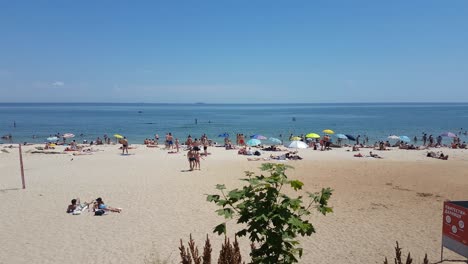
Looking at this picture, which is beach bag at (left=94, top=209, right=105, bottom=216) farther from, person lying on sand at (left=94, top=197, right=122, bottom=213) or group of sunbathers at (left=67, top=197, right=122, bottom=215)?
person lying on sand at (left=94, top=197, right=122, bottom=213)

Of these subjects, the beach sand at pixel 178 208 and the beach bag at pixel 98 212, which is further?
the beach bag at pixel 98 212

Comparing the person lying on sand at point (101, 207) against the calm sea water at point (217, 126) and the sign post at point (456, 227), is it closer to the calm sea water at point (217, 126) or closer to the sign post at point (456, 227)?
the sign post at point (456, 227)

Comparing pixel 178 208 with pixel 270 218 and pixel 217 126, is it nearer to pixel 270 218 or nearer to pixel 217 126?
pixel 270 218

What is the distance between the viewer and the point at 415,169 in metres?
21.3

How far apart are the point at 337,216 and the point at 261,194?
370 inches

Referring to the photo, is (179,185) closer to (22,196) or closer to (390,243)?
(22,196)

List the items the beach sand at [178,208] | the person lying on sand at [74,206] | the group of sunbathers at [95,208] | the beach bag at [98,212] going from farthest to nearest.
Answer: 1. the person lying on sand at [74,206]
2. the group of sunbathers at [95,208]
3. the beach bag at [98,212]
4. the beach sand at [178,208]

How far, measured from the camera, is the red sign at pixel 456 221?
24.7 ft

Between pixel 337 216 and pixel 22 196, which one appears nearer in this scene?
pixel 337 216

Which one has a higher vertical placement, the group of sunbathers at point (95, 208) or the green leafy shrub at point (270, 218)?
the green leafy shrub at point (270, 218)

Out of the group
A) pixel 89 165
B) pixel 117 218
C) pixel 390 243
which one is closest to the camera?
pixel 390 243

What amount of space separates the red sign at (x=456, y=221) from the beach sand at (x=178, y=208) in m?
1.40

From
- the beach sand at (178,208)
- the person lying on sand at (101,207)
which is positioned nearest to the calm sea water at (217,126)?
the beach sand at (178,208)

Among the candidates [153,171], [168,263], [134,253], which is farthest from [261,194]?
[153,171]
